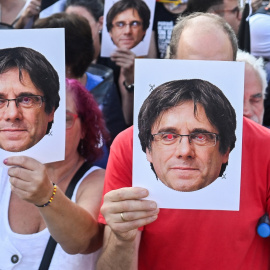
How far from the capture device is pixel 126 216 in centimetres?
182

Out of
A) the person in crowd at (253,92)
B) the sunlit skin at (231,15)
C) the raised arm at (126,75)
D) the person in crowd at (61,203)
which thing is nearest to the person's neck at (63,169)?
the person in crowd at (61,203)

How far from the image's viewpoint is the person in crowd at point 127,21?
3.54 metres

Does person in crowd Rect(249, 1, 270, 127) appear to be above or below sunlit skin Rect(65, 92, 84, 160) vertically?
above

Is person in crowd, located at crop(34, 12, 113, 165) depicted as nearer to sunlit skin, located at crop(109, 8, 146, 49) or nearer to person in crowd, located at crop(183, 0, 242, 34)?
sunlit skin, located at crop(109, 8, 146, 49)

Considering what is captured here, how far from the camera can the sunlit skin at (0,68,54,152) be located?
1.93 m

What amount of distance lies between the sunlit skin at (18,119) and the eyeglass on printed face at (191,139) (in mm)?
401

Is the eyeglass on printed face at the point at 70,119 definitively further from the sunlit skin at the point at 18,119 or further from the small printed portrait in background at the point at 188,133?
the small printed portrait in background at the point at 188,133

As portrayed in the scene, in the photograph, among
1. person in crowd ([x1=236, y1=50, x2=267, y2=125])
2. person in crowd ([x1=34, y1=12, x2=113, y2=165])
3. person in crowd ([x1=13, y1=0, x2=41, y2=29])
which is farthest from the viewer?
person in crowd ([x1=13, y1=0, x2=41, y2=29])

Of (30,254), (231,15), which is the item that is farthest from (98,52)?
(30,254)

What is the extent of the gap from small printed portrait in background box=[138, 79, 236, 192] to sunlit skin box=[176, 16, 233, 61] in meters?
0.26

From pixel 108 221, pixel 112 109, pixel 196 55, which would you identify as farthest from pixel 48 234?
pixel 112 109

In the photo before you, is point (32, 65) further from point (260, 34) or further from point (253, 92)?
point (260, 34)

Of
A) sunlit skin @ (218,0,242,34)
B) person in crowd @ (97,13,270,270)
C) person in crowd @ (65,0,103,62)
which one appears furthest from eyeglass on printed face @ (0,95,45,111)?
sunlit skin @ (218,0,242,34)

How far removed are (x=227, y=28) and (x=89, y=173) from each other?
0.79 m
